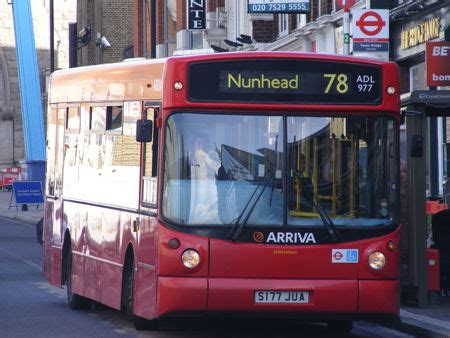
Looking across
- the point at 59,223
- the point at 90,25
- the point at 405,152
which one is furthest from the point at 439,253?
the point at 90,25

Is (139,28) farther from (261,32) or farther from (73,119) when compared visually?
(73,119)

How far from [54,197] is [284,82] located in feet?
18.2

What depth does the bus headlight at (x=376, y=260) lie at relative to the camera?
11.9 meters

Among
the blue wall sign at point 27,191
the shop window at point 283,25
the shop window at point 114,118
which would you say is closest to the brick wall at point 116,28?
the blue wall sign at point 27,191

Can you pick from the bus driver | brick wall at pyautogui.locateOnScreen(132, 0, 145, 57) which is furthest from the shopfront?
brick wall at pyautogui.locateOnScreen(132, 0, 145, 57)

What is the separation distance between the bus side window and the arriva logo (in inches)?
41.9

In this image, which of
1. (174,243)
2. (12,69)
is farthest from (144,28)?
(12,69)

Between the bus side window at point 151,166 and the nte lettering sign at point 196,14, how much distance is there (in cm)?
2943

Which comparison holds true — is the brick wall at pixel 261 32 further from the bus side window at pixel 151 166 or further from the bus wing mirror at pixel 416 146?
the bus side window at pixel 151 166

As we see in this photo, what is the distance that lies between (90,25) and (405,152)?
2198 inches

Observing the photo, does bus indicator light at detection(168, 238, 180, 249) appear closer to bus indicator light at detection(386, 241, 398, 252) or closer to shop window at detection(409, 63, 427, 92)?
bus indicator light at detection(386, 241, 398, 252)

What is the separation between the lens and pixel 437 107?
15375 mm

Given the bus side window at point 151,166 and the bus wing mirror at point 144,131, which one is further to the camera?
the bus side window at point 151,166

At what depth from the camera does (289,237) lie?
11773 millimetres
